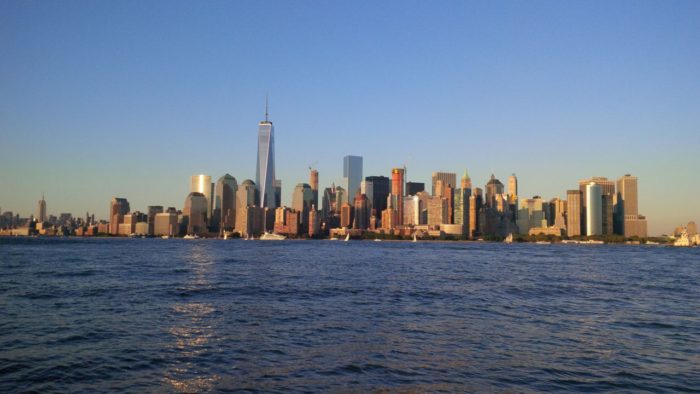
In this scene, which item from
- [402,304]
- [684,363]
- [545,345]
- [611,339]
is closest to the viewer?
[684,363]

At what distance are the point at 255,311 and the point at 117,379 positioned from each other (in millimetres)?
16452

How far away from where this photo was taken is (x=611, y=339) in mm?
28734

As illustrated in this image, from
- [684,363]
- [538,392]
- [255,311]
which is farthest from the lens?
[255,311]

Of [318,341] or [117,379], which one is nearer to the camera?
[117,379]

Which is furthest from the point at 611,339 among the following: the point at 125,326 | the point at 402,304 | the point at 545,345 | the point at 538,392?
the point at 125,326

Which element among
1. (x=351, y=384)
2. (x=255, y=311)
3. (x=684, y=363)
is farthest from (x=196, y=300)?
(x=684, y=363)

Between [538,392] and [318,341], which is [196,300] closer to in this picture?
[318,341]

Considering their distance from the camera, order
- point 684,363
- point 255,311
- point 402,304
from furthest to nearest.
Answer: point 402,304
point 255,311
point 684,363

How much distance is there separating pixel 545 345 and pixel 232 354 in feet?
51.5

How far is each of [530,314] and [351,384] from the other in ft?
69.7

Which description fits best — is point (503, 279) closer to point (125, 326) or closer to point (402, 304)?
point (402, 304)

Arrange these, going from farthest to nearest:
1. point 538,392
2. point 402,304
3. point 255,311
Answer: point 402,304
point 255,311
point 538,392

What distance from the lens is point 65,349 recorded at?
24969mm

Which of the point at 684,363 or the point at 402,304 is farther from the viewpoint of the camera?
the point at 402,304
